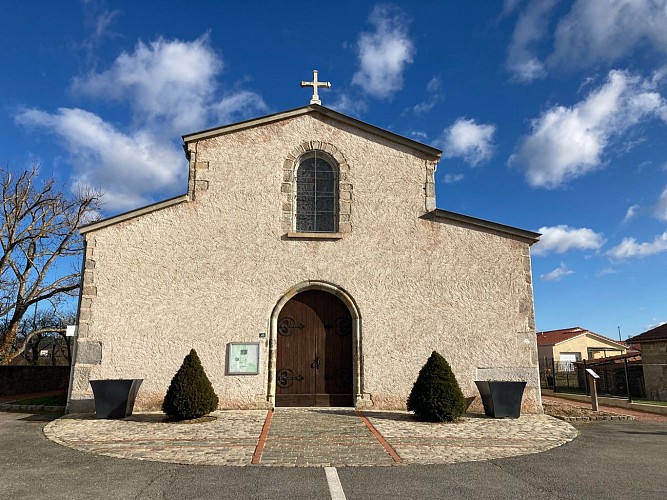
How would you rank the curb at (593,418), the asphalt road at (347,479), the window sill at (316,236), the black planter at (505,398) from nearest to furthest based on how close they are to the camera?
the asphalt road at (347,479) < the black planter at (505,398) < the curb at (593,418) < the window sill at (316,236)

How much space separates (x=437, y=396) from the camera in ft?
26.7

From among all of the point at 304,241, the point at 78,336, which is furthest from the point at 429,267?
the point at 78,336

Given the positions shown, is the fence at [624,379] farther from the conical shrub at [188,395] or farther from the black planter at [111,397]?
the black planter at [111,397]

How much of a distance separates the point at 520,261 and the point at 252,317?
5.84 meters

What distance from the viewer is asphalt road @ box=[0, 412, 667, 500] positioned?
4496 millimetres

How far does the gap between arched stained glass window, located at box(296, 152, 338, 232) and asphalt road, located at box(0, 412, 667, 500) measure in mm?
5996

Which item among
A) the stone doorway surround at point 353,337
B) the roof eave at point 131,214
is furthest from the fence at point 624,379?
the roof eave at point 131,214

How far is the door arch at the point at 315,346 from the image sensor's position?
9.78m

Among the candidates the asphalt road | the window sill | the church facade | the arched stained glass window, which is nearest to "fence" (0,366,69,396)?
the church facade

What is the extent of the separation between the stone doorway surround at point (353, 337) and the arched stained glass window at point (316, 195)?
134 centimetres

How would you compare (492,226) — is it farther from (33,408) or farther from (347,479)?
(33,408)

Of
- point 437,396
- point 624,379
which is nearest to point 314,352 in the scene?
point 437,396

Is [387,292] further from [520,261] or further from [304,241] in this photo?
[520,261]

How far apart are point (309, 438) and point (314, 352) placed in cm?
318
